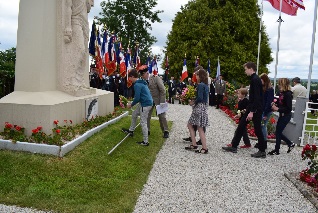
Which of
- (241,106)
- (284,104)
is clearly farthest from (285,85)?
(241,106)

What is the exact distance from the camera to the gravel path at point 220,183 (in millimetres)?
5094

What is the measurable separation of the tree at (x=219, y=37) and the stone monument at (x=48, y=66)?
25212 millimetres

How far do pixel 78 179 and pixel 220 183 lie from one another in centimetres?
244

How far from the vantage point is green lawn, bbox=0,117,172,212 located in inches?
181

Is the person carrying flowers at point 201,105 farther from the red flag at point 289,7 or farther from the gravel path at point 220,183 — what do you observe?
the red flag at point 289,7

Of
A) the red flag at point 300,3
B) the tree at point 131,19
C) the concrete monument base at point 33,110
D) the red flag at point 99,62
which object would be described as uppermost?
the tree at point 131,19

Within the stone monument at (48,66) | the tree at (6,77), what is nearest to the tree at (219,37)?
the tree at (6,77)

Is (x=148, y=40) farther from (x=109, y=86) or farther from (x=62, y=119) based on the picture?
(x=62, y=119)

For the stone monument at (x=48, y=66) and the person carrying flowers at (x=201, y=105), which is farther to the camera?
the person carrying flowers at (x=201, y=105)

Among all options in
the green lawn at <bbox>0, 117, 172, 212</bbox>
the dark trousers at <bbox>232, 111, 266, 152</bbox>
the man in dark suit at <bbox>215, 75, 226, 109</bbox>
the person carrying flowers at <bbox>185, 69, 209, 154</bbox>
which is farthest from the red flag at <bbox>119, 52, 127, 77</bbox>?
the green lawn at <bbox>0, 117, 172, 212</bbox>

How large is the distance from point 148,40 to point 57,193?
122 feet

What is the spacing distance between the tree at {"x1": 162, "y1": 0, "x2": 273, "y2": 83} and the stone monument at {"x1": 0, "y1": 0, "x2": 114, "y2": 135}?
2521 centimetres

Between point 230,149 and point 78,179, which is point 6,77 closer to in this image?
point 230,149

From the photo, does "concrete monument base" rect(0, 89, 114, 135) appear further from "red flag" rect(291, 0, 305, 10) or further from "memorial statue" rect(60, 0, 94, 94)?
"red flag" rect(291, 0, 305, 10)
